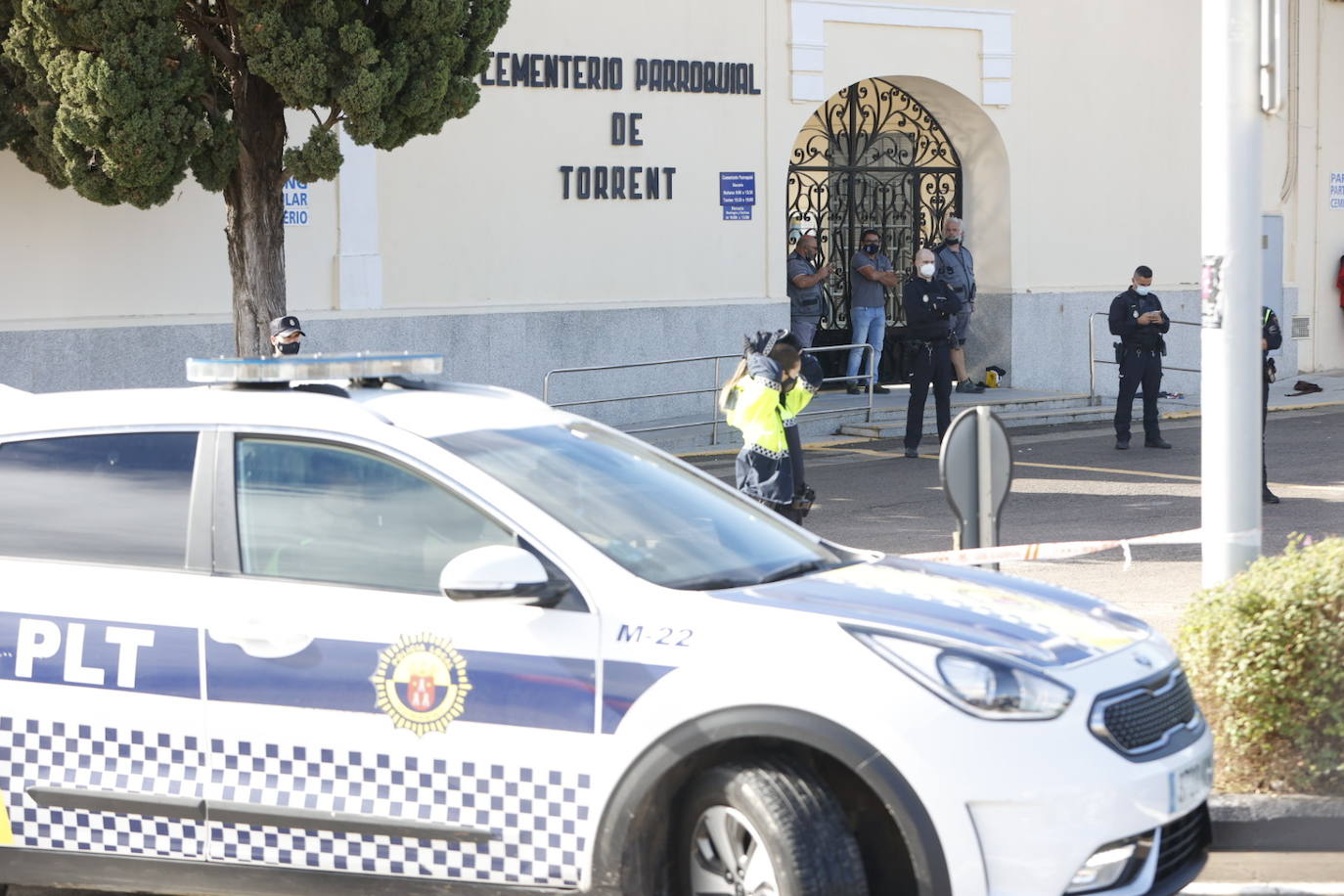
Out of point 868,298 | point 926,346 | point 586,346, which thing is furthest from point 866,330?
point 586,346

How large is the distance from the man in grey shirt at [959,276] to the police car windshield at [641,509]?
15.1 metres

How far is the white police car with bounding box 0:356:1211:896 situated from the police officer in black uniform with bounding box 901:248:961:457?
38.0 feet

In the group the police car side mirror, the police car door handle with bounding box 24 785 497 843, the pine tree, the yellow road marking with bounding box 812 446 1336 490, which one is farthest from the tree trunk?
the police car side mirror

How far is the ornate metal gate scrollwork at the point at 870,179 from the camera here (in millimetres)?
20672

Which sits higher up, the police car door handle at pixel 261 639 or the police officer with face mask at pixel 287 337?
the police officer with face mask at pixel 287 337

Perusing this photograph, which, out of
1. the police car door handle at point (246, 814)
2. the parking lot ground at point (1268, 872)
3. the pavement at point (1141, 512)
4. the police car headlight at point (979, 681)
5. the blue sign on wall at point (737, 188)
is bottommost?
the parking lot ground at point (1268, 872)

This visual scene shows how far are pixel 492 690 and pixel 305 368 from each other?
1255mm

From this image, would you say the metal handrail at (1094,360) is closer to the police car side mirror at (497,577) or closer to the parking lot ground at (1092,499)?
the parking lot ground at (1092,499)

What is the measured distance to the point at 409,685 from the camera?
4.50 metres

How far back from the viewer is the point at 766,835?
14.0ft

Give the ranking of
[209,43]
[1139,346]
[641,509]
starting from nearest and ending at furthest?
[641,509], [209,43], [1139,346]

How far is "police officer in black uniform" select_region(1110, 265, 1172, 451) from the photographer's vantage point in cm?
1642

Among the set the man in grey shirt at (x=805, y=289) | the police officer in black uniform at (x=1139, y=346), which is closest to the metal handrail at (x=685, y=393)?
the man in grey shirt at (x=805, y=289)

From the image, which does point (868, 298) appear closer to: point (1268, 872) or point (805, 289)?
point (805, 289)
